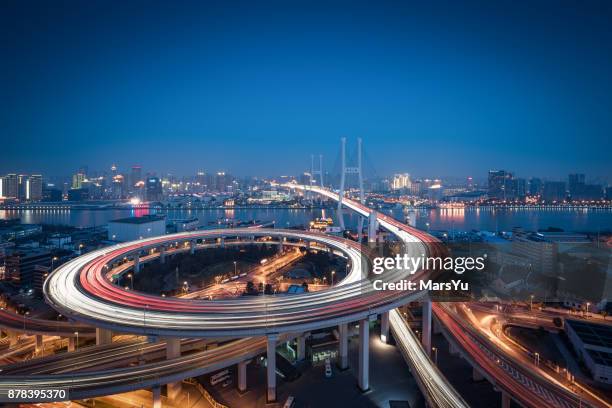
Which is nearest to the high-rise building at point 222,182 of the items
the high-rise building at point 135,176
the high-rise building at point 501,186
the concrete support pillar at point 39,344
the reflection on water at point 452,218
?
the high-rise building at point 135,176

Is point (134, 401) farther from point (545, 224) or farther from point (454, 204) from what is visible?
point (454, 204)

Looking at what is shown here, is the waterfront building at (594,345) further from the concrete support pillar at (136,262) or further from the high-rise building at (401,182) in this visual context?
the high-rise building at (401,182)

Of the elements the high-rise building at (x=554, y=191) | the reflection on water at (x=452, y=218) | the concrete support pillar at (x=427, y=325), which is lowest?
the concrete support pillar at (x=427, y=325)

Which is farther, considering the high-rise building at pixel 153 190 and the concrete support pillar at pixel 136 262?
the high-rise building at pixel 153 190

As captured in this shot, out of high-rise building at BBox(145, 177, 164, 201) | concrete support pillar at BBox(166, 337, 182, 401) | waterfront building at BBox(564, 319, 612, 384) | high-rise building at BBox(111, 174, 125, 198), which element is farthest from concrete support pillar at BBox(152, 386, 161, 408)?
high-rise building at BBox(111, 174, 125, 198)

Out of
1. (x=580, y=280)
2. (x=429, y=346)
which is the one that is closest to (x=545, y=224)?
(x=580, y=280)

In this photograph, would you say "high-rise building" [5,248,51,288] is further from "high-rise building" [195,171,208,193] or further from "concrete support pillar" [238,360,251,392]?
"high-rise building" [195,171,208,193]

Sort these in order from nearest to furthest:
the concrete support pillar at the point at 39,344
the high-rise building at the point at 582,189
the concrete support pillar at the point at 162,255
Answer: the concrete support pillar at the point at 39,344
the concrete support pillar at the point at 162,255
the high-rise building at the point at 582,189
